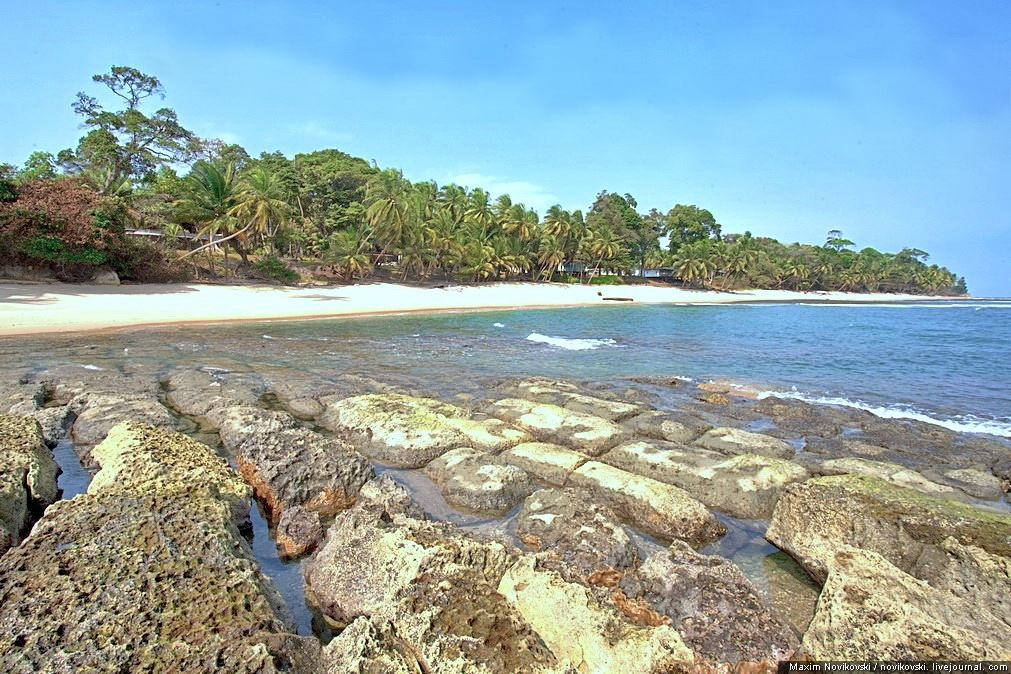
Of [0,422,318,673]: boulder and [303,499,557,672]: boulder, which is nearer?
[0,422,318,673]: boulder

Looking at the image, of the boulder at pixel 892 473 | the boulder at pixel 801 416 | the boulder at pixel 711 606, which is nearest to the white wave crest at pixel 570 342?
the boulder at pixel 801 416

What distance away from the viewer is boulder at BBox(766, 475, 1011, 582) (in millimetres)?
4848

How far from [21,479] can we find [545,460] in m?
6.12

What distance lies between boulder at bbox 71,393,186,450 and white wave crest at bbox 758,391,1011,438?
13304mm

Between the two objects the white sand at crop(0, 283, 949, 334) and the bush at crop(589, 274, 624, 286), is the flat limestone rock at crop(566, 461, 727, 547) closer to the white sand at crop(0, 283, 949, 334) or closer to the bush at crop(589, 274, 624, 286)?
the white sand at crop(0, 283, 949, 334)

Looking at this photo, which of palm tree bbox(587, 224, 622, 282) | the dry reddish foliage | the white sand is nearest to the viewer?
the white sand

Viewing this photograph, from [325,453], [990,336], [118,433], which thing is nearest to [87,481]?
[118,433]

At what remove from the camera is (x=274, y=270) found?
40969 millimetres

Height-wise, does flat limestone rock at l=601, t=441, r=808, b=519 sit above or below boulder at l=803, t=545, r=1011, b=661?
below

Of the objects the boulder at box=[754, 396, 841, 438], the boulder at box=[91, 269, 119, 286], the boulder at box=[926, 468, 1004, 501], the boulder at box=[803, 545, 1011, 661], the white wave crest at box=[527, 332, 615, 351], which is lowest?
the white wave crest at box=[527, 332, 615, 351]

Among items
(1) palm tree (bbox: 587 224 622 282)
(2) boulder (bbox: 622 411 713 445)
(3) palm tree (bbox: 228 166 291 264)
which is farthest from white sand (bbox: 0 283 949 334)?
(2) boulder (bbox: 622 411 713 445)

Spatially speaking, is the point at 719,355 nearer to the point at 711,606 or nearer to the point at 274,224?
the point at 711,606

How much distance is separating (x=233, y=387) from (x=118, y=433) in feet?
16.1

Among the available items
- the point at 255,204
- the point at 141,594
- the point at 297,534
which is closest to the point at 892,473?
the point at 297,534
